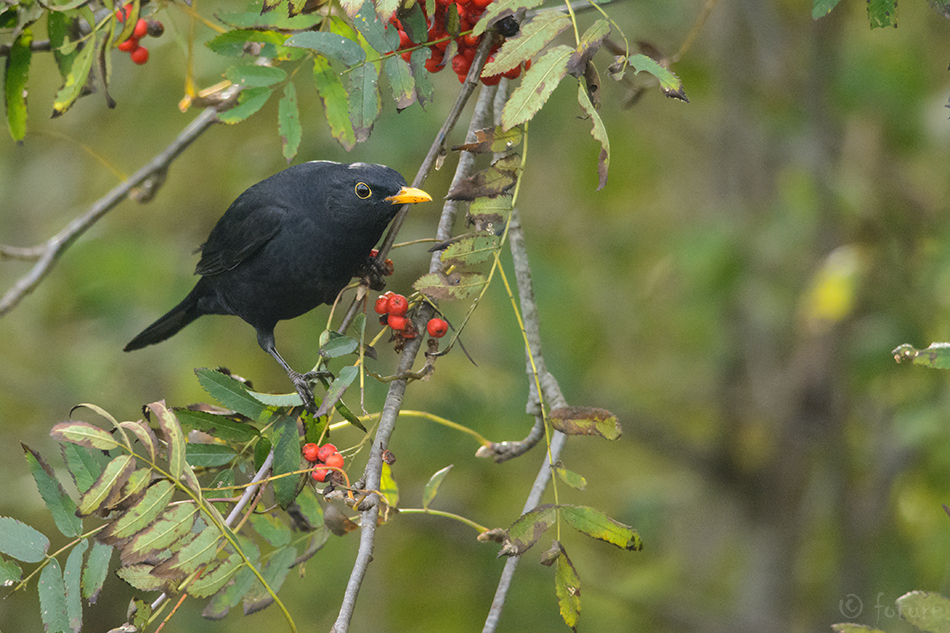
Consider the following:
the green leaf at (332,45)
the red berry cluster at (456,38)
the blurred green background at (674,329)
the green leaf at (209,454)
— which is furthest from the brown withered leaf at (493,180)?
the blurred green background at (674,329)

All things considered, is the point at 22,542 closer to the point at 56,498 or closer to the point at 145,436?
the point at 56,498

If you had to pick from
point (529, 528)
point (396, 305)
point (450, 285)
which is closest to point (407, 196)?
point (396, 305)

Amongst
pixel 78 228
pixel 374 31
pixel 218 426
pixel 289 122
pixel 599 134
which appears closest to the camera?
pixel 599 134

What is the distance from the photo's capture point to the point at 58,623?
202 centimetres

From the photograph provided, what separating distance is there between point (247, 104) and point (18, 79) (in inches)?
30.7

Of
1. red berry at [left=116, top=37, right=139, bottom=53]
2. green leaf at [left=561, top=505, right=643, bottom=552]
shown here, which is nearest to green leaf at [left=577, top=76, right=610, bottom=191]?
green leaf at [left=561, top=505, right=643, bottom=552]

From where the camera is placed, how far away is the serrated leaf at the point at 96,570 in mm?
1999

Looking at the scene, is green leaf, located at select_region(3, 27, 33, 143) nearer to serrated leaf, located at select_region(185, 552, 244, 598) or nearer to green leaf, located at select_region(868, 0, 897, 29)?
serrated leaf, located at select_region(185, 552, 244, 598)

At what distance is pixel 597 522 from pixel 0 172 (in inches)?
293

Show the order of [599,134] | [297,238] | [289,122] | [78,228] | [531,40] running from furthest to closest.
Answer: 1. [297,238]
2. [78,228]
3. [289,122]
4. [531,40]
5. [599,134]

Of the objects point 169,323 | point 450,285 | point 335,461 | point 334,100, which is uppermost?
point 334,100

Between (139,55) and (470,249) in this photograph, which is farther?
(139,55)

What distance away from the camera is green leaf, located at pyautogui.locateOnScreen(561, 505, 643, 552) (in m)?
2.02

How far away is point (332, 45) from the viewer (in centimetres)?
231
